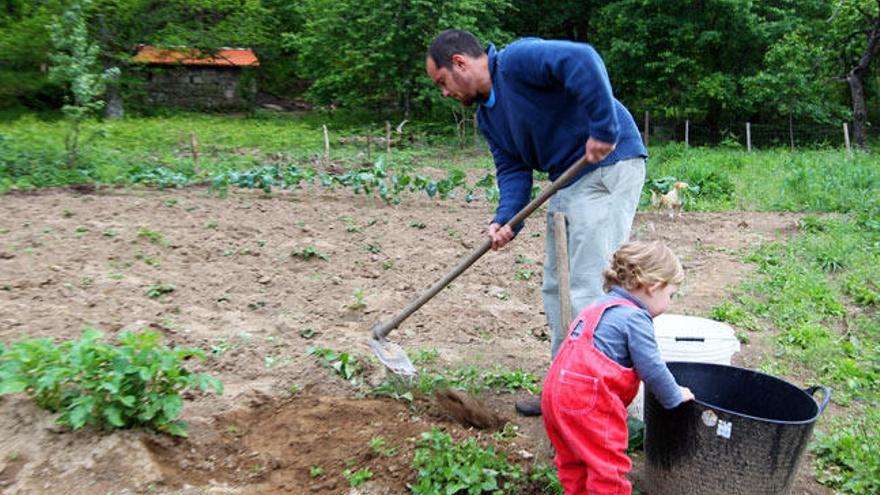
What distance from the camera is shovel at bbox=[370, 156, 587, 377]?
3.19 metres

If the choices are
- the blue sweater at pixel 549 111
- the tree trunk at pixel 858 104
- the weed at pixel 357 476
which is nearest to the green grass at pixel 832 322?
the blue sweater at pixel 549 111

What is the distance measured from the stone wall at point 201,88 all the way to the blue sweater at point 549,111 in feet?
84.2

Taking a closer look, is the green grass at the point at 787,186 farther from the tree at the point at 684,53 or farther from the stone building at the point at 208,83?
the stone building at the point at 208,83

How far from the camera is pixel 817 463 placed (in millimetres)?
3238

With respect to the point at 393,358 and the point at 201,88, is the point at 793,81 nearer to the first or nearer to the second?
the point at 201,88

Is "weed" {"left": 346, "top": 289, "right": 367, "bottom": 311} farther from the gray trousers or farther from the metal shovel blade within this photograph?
the gray trousers

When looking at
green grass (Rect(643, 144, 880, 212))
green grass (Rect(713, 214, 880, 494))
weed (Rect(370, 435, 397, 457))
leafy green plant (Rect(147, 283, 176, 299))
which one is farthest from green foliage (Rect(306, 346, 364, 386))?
green grass (Rect(643, 144, 880, 212))

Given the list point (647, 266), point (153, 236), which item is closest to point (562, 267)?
point (647, 266)

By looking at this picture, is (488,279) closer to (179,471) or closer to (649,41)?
(179,471)

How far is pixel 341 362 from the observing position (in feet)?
13.4

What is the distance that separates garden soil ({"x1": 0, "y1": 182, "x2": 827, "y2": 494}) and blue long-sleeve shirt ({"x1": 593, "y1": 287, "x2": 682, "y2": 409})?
801mm

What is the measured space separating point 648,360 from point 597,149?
0.91 metres

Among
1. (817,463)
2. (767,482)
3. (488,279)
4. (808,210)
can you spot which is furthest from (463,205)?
(767,482)

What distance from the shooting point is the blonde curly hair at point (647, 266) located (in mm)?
2523
